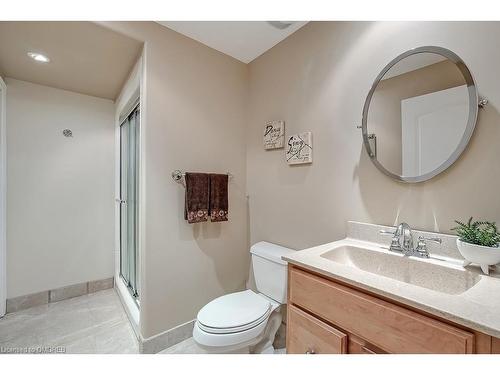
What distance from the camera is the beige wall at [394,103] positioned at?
107cm

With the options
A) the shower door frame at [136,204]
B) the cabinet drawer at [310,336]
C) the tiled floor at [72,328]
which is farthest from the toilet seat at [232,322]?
the shower door frame at [136,204]

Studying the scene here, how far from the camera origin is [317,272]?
0.92 meters

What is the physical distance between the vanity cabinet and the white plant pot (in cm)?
39

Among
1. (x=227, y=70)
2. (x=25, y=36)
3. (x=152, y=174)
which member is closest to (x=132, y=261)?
(x=152, y=174)

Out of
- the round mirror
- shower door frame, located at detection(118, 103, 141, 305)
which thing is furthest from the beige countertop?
shower door frame, located at detection(118, 103, 141, 305)

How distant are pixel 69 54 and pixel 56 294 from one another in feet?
7.13

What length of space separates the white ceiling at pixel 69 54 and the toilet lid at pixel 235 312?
1814 mm

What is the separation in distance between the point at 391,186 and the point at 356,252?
404 mm

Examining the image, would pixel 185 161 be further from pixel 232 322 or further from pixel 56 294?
pixel 56 294

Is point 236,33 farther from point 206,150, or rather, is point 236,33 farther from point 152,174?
point 152,174

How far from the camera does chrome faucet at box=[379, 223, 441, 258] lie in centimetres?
104

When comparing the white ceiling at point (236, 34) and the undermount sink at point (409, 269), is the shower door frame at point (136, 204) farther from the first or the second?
the undermount sink at point (409, 269)

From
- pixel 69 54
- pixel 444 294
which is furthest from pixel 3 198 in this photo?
pixel 444 294
